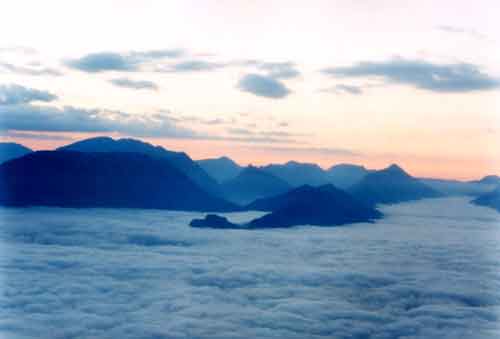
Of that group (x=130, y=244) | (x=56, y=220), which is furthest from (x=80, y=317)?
(x=56, y=220)

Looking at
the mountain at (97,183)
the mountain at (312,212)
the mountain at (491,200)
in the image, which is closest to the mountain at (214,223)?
the mountain at (312,212)

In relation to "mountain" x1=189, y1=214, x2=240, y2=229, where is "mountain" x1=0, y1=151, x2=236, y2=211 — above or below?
above

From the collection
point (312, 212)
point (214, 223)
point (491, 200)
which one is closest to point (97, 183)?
point (214, 223)

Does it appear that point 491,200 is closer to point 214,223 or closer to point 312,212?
point 312,212

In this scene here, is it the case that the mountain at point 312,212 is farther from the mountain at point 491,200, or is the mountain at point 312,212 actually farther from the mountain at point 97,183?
the mountain at point 491,200

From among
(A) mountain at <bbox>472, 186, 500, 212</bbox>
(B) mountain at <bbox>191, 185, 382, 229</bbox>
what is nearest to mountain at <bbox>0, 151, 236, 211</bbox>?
(B) mountain at <bbox>191, 185, 382, 229</bbox>

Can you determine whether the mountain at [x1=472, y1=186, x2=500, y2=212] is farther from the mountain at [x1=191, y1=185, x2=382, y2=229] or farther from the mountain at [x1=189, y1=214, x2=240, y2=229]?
the mountain at [x1=189, y1=214, x2=240, y2=229]
